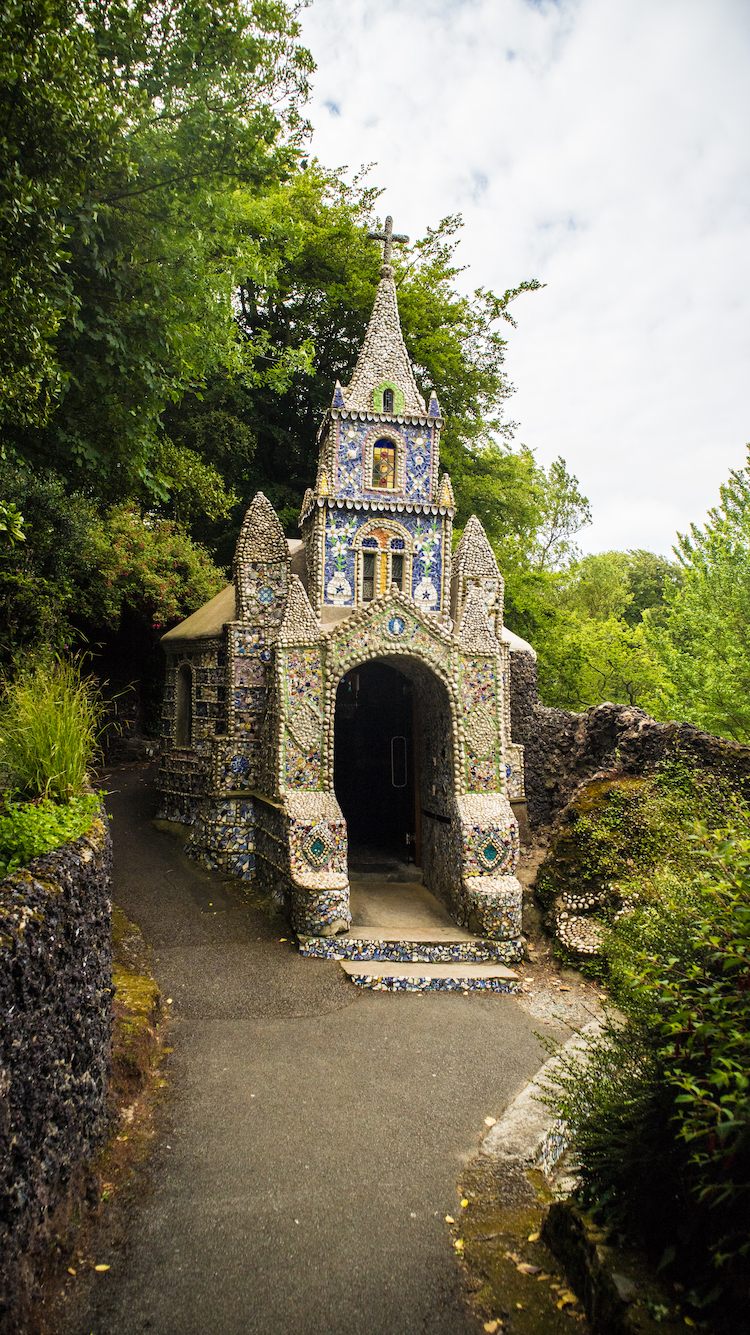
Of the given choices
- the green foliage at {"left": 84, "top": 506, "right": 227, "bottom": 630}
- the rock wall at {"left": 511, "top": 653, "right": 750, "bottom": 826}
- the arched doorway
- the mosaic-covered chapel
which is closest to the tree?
the mosaic-covered chapel

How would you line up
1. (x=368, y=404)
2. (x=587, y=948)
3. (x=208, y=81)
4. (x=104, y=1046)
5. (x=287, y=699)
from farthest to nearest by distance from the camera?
(x=368, y=404) < (x=287, y=699) < (x=587, y=948) < (x=208, y=81) < (x=104, y=1046)

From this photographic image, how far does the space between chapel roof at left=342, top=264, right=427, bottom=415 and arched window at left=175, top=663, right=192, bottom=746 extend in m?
6.78

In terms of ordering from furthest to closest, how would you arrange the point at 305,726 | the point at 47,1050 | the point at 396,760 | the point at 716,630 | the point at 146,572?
the point at 716,630
the point at 146,572
the point at 396,760
the point at 305,726
the point at 47,1050

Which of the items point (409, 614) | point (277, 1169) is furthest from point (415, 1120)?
point (409, 614)

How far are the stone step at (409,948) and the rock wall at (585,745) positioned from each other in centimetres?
419

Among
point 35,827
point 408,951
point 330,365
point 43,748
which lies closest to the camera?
point 35,827

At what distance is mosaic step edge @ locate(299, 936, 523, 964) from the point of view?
32.3 ft

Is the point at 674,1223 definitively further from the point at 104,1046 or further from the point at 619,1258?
the point at 104,1046

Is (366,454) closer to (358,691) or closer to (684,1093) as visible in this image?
(358,691)

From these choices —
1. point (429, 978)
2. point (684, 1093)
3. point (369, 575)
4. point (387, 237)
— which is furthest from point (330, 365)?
point (684, 1093)

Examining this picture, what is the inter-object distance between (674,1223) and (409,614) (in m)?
Result: 8.61

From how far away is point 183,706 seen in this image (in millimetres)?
15906

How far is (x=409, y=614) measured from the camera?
1134cm

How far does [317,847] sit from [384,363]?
374 inches
